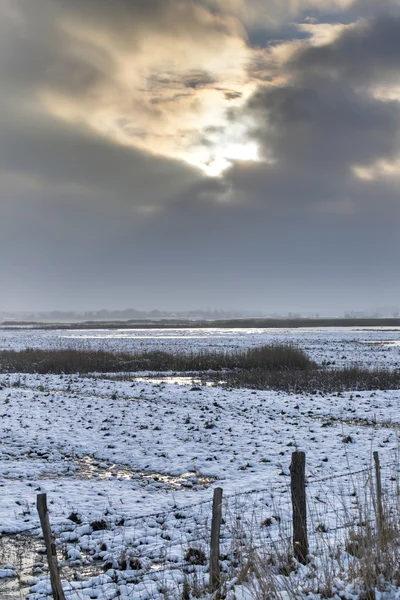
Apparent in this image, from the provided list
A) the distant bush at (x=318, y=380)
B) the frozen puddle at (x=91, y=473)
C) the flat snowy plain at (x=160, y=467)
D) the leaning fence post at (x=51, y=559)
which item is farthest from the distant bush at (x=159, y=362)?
the leaning fence post at (x=51, y=559)

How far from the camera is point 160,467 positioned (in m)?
14.2

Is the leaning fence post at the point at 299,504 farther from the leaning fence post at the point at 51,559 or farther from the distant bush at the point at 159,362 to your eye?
the distant bush at the point at 159,362

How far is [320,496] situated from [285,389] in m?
18.9

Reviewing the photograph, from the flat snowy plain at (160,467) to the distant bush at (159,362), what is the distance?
43.3 ft

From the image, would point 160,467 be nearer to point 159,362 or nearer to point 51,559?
point 51,559

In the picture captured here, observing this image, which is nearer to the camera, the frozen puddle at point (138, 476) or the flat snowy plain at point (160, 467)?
the flat snowy plain at point (160, 467)

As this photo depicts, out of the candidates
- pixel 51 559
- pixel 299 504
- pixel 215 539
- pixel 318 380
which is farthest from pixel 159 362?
pixel 51 559

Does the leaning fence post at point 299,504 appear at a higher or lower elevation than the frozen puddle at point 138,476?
higher

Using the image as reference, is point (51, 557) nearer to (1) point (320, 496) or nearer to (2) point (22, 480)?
(1) point (320, 496)

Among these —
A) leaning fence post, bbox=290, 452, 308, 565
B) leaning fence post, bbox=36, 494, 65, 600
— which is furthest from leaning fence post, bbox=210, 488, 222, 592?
leaning fence post, bbox=36, 494, 65, 600

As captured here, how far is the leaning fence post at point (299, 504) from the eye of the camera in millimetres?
7398

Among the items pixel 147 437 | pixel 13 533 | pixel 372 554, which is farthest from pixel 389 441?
pixel 13 533

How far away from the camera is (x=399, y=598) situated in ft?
19.2

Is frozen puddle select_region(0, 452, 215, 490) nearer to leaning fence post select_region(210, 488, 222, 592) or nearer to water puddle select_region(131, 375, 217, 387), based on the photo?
leaning fence post select_region(210, 488, 222, 592)
